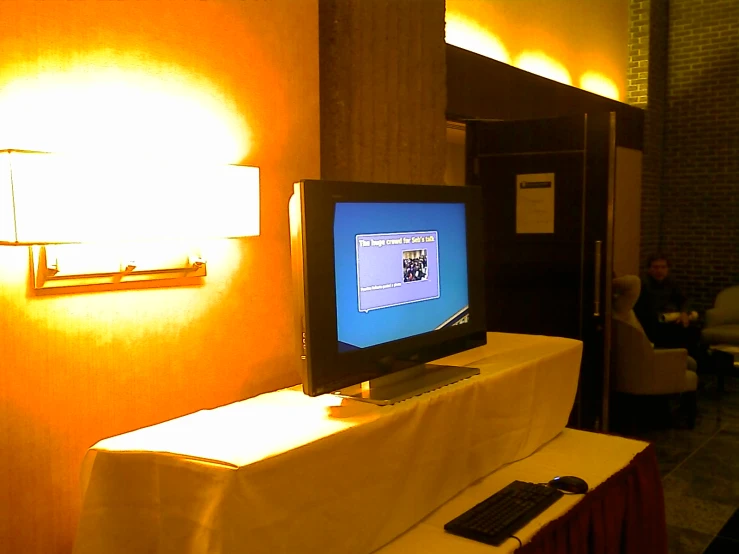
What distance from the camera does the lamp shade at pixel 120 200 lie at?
143cm

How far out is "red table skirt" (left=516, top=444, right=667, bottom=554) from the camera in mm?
1837

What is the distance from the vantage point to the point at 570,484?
1.99 m

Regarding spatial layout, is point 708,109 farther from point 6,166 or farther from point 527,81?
point 6,166

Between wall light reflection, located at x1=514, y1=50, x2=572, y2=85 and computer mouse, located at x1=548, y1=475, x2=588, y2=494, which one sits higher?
wall light reflection, located at x1=514, y1=50, x2=572, y2=85

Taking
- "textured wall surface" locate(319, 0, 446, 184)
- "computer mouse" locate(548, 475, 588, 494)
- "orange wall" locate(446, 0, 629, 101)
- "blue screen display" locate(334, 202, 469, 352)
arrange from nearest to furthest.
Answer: "blue screen display" locate(334, 202, 469, 352) → "computer mouse" locate(548, 475, 588, 494) → "textured wall surface" locate(319, 0, 446, 184) → "orange wall" locate(446, 0, 629, 101)

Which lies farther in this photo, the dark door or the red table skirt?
the dark door

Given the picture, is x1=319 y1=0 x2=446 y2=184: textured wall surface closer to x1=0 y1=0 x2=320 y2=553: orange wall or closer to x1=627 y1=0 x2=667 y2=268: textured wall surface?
x1=0 y1=0 x2=320 y2=553: orange wall

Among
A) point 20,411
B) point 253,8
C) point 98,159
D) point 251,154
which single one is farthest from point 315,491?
A: point 253,8

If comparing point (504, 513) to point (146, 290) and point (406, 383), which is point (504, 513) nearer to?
point (406, 383)

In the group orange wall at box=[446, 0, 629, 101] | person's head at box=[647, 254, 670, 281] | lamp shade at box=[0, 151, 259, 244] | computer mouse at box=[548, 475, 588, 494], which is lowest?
computer mouse at box=[548, 475, 588, 494]

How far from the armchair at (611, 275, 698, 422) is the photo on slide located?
326 cm

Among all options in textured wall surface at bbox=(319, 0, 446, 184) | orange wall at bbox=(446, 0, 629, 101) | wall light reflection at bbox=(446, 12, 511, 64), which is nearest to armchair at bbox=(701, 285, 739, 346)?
orange wall at bbox=(446, 0, 629, 101)

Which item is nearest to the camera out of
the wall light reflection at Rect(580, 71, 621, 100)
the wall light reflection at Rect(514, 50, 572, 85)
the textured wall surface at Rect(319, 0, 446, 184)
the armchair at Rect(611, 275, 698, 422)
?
the textured wall surface at Rect(319, 0, 446, 184)

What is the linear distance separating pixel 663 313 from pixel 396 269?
188 inches
